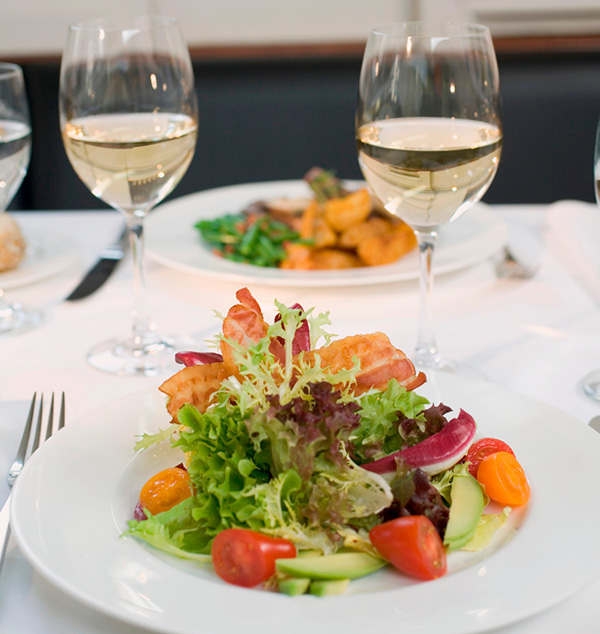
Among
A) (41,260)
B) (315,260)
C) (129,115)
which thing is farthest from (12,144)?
(315,260)

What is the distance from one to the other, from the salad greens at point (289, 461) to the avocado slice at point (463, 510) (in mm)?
17

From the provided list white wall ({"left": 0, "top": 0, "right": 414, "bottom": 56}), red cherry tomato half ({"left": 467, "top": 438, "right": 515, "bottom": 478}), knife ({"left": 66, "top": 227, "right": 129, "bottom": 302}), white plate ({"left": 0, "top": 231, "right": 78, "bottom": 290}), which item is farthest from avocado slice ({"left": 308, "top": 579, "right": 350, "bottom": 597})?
white wall ({"left": 0, "top": 0, "right": 414, "bottom": 56})

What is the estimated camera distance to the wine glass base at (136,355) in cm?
133

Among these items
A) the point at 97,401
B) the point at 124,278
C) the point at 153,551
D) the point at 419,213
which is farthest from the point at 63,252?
the point at 153,551

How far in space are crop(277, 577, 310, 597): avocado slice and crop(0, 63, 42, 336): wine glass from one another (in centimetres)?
99

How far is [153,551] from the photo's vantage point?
0.76 m

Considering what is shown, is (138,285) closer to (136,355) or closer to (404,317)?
(136,355)

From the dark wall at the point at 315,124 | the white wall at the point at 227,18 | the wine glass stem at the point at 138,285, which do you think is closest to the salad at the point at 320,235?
the wine glass stem at the point at 138,285

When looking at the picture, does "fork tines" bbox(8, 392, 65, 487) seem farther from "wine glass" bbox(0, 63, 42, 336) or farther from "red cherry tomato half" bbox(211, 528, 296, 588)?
"wine glass" bbox(0, 63, 42, 336)

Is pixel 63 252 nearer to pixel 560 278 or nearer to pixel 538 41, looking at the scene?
pixel 560 278

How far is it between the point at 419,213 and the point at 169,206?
1.05m

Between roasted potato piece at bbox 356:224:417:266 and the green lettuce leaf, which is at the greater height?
the green lettuce leaf

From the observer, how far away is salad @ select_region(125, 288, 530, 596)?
2.35 ft

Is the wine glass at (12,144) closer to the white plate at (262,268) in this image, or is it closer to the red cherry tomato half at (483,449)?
the white plate at (262,268)
